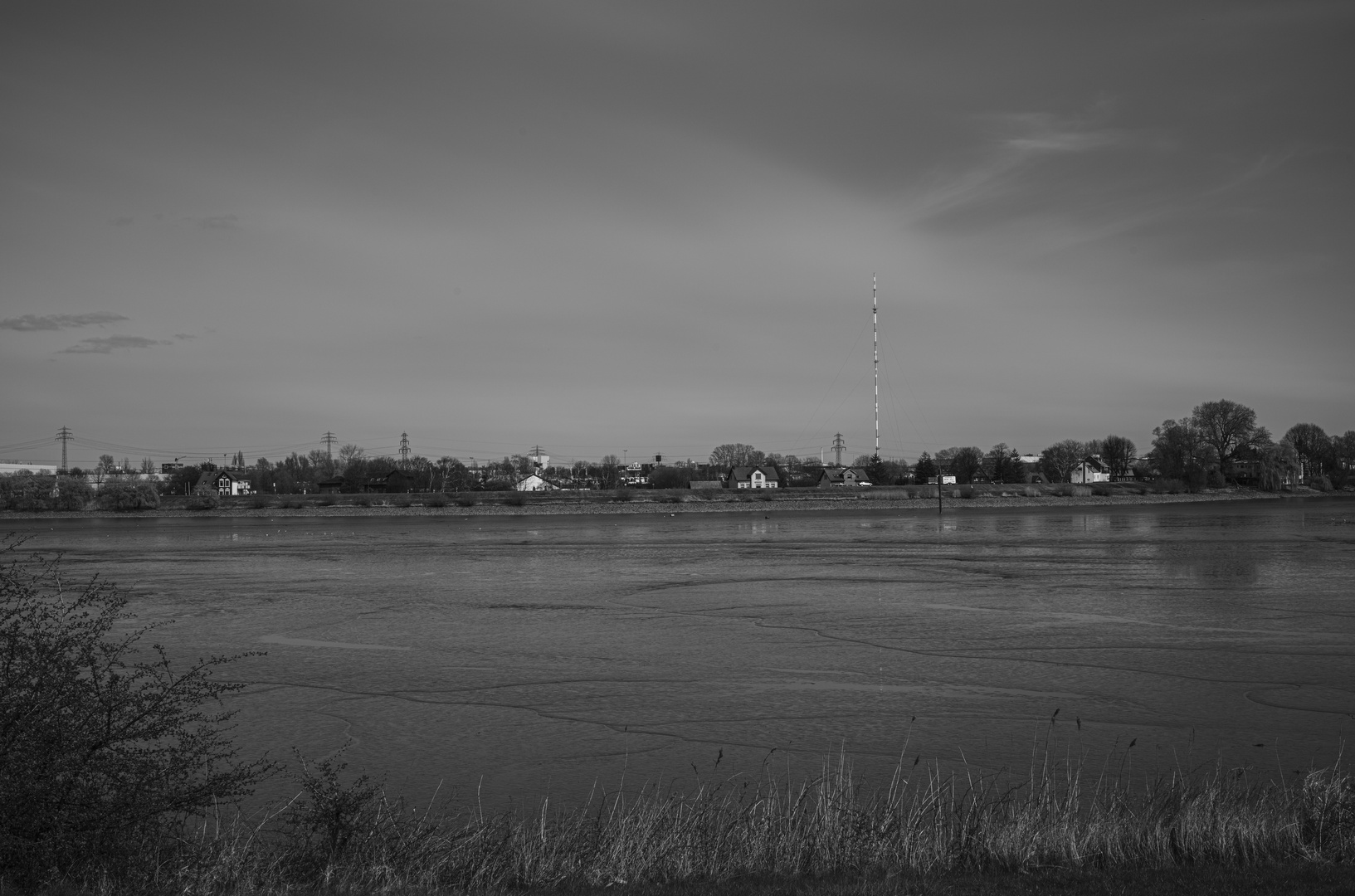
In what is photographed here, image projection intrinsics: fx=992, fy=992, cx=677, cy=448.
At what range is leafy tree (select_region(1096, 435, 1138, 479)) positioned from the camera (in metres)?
140

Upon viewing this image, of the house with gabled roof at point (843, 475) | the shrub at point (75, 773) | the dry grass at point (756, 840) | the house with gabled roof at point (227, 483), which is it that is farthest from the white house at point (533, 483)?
the dry grass at point (756, 840)

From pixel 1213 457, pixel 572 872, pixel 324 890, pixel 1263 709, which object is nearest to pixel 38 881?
pixel 324 890

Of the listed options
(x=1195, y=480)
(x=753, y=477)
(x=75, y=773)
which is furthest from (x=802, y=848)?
(x=753, y=477)

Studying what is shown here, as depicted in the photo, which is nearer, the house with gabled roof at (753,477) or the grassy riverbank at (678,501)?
the grassy riverbank at (678,501)

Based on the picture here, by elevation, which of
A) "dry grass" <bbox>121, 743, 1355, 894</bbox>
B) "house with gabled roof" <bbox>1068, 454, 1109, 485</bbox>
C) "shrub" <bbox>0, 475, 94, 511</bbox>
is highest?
"house with gabled roof" <bbox>1068, 454, 1109, 485</bbox>

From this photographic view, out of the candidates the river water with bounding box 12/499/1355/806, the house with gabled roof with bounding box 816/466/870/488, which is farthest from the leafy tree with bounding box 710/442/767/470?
the river water with bounding box 12/499/1355/806

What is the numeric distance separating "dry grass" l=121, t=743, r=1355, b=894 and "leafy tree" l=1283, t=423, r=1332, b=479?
142308 millimetres

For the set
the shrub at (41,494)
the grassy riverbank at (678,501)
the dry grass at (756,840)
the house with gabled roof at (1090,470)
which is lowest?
the dry grass at (756,840)

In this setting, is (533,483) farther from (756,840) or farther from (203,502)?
(756,840)

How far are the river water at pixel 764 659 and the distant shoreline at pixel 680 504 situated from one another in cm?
5455

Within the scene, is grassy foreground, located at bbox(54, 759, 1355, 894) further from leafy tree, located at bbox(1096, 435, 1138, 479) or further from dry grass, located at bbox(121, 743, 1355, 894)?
leafy tree, located at bbox(1096, 435, 1138, 479)

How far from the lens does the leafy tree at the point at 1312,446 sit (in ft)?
427

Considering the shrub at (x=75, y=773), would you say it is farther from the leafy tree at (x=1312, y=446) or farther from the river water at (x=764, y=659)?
the leafy tree at (x=1312, y=446)

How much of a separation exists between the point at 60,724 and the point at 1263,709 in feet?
42.9
